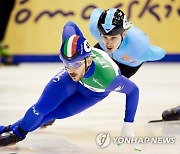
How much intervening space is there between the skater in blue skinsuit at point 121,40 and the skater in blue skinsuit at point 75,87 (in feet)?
0.48

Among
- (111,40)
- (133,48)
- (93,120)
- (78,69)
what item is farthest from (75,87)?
(93,120)

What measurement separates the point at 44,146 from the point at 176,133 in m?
0.99

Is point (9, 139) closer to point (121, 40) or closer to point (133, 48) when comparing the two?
point (121, 40)

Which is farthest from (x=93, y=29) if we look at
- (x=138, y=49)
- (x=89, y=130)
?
(x=89, y=130)

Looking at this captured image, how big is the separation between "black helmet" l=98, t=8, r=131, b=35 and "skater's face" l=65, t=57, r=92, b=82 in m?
0.33

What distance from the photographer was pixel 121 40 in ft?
11.5

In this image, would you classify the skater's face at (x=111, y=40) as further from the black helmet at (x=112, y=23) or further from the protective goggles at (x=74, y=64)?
the protective goggles at (x=74, y=64)

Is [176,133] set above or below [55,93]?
below

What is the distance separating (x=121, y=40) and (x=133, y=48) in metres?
0.41

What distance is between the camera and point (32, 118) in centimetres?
316

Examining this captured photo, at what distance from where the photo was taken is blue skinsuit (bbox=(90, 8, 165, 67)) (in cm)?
389

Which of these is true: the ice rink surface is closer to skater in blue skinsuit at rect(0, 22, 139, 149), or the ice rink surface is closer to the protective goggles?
skater in blue skinsuit at rect(0, 22, 139, 149)

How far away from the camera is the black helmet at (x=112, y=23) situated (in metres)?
3.33

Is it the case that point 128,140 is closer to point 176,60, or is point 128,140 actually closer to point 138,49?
point 138,49
